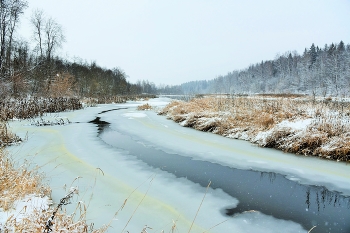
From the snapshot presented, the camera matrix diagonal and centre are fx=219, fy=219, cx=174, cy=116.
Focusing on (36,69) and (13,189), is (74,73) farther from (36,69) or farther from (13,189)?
(13,189)

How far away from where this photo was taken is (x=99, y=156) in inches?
225

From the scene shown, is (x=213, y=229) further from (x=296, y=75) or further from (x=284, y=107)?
(x=296, y=75)

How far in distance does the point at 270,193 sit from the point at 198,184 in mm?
1228

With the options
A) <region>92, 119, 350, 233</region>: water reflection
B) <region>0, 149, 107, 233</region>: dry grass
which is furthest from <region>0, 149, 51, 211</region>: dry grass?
<region>92, 119, 350, 233</region>: water reflection

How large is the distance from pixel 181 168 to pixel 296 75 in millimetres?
62328

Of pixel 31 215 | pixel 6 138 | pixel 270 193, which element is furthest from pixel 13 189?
pixel 6 138

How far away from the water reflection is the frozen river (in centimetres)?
1

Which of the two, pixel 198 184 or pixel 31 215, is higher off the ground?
pixel 31 215

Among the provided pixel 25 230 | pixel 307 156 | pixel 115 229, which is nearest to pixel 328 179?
pixel 307 156

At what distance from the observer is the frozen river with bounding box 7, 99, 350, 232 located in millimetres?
2836

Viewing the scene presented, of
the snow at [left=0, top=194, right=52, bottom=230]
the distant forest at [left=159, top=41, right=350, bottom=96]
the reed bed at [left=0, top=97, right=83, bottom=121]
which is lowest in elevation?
the snow at [left=0, top=194, right=52, bottom=230]

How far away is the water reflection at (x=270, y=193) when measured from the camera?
293 centimetres

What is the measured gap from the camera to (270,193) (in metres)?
3.70

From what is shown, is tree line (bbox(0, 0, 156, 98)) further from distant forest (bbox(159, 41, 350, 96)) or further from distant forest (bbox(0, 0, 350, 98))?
distant forest (bbox(159, 41, 350, 96))
